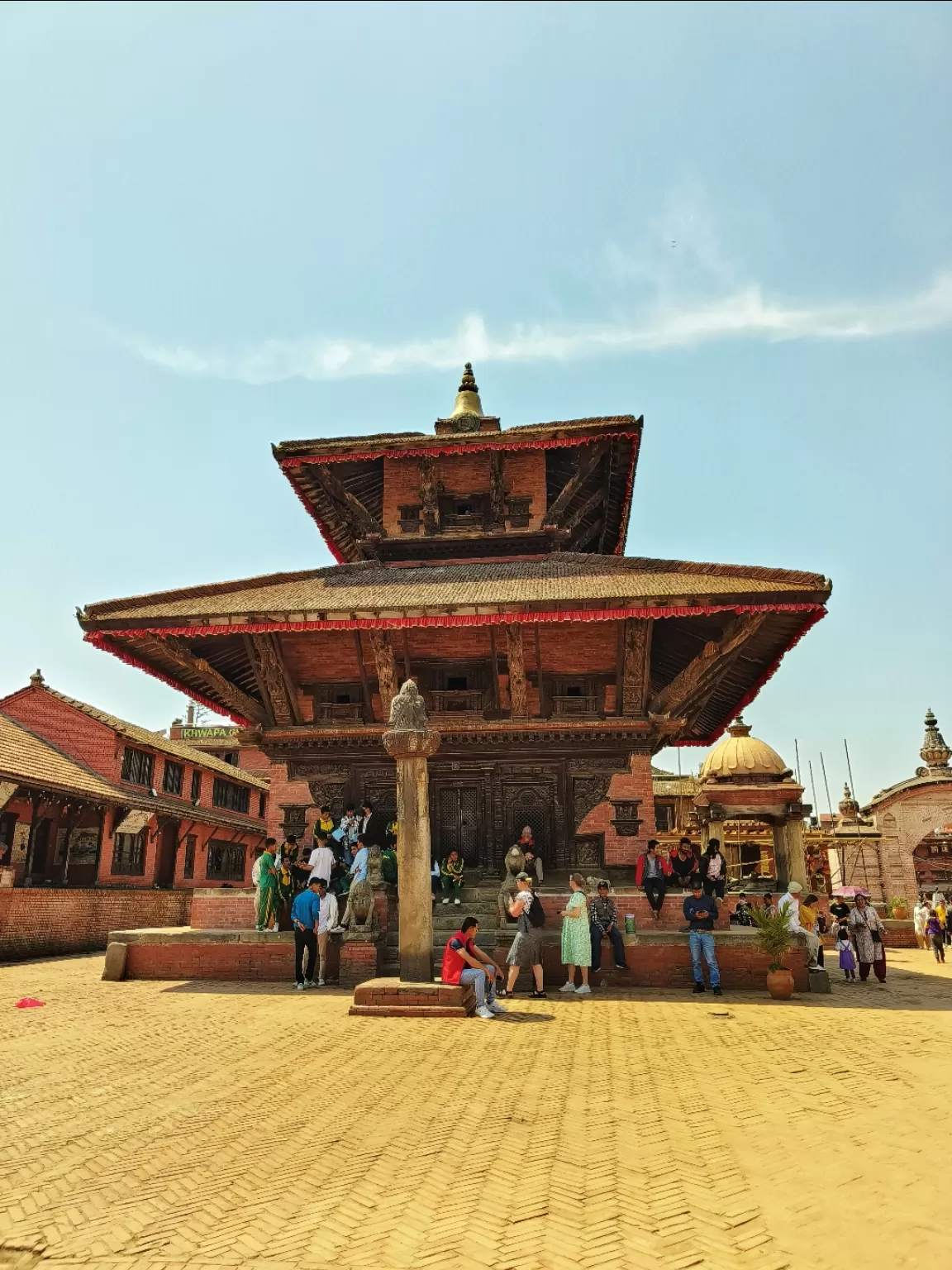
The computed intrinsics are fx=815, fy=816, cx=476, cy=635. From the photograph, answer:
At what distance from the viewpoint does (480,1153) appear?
4.79 m

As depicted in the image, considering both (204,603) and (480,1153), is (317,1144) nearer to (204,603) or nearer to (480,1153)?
(480,1153)

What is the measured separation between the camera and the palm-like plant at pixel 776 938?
1166cm

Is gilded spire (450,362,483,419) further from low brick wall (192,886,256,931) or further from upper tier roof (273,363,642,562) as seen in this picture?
low brick wall (192,886,256,931)

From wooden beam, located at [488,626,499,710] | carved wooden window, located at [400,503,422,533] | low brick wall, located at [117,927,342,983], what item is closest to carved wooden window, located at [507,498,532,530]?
carved wooden window, located at [400,503,422,533]

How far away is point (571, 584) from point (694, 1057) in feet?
29.1

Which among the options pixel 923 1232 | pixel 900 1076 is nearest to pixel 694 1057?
pixel 900 1076

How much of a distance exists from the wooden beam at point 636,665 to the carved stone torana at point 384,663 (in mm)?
4424

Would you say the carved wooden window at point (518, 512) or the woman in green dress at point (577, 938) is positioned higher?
the carved wooden window at point (518, 512)

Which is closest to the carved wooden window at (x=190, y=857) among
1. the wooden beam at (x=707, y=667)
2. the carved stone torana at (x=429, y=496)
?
the carved stone torana at (x=429, y=496)

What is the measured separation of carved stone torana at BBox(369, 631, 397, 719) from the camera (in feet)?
51.0

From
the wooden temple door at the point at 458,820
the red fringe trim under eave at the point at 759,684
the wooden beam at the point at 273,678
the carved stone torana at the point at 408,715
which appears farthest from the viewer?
the wooden temple door at the point at 458,820

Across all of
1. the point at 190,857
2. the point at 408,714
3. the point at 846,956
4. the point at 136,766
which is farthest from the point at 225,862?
the point at 408,714

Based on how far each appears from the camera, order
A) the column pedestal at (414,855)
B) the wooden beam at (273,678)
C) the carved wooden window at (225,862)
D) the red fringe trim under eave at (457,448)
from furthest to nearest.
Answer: the carved wooden window at (225,862)
the red fringe trim under eave at (457,448)
the wooden beam at (273,678)
the column pedestal at (414,855)

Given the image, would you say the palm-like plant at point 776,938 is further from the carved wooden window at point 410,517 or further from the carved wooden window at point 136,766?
the carved wooden window at point 136,766
